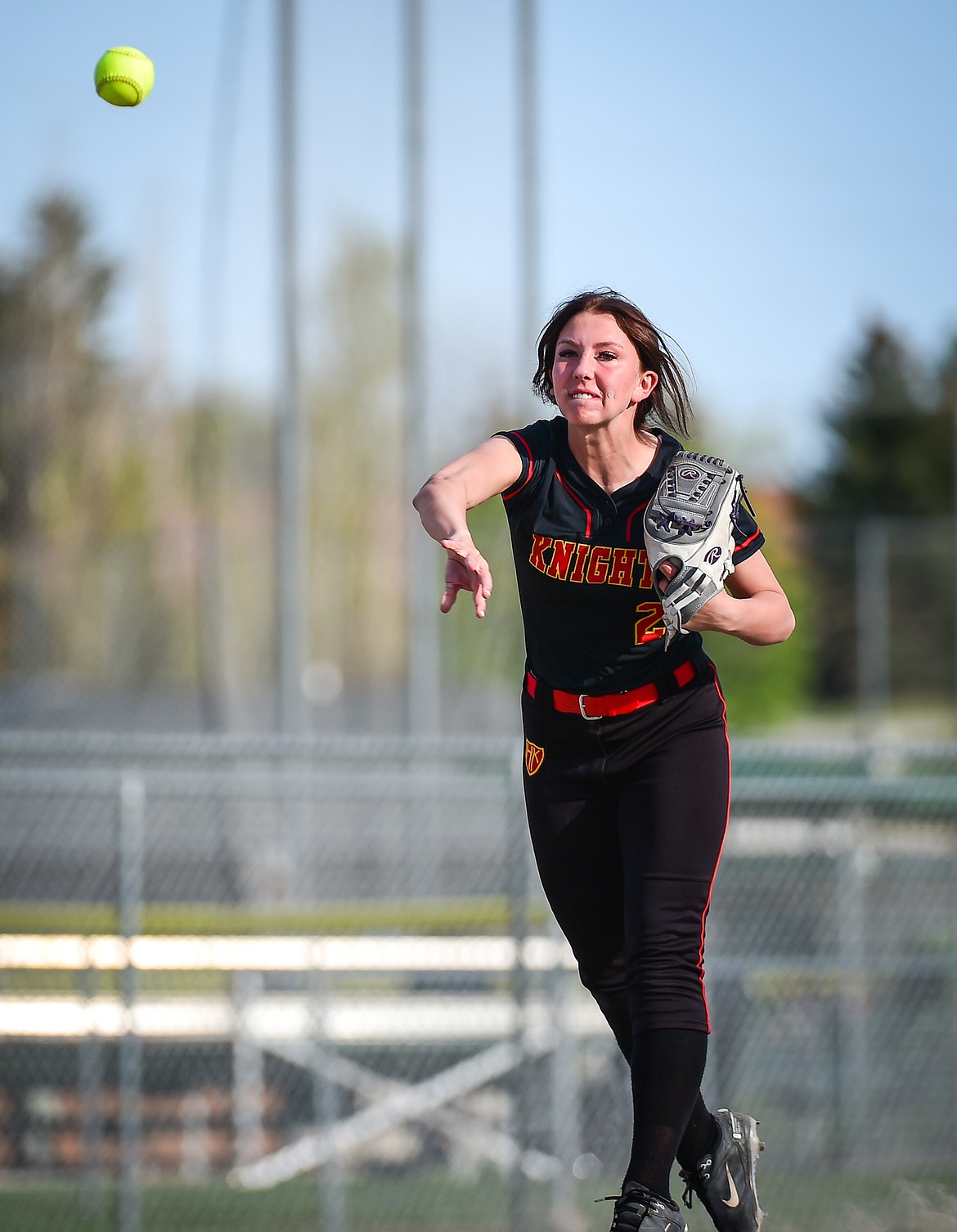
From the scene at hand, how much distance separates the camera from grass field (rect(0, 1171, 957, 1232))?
224 inches

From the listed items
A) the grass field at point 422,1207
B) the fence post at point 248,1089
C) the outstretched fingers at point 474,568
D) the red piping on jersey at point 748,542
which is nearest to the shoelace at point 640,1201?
the outstretched fingers at point 474,568

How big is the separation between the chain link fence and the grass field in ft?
0.05

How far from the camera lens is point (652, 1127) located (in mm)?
2785

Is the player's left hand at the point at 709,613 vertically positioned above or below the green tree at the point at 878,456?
below

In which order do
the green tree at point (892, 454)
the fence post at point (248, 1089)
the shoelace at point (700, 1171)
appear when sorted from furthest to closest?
the green tree at point (892, 454) → the fence post at point (248, 1089) → the shoelace at point (700, 1171)

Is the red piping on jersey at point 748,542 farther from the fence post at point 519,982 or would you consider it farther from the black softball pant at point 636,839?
the fence post at point 519,982

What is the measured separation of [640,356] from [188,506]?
9680 millimetres

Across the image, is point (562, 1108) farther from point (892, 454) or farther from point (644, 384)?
point (892, 454)

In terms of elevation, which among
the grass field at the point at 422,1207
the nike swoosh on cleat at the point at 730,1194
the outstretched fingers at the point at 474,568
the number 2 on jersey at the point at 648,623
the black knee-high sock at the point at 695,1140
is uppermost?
the outstretched fingers at the point at 474,568

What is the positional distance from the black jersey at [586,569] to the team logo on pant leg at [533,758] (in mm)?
157

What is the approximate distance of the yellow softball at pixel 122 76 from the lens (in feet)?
13.3

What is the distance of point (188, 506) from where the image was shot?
1232 cm

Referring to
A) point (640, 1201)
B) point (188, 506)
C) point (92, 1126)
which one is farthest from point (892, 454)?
point (640, 1201)

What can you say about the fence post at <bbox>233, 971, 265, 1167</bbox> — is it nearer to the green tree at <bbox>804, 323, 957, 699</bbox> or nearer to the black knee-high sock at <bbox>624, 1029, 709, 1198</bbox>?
the black knee-high sock at <bbox>624, 1029, 709, 1198</bbox>
